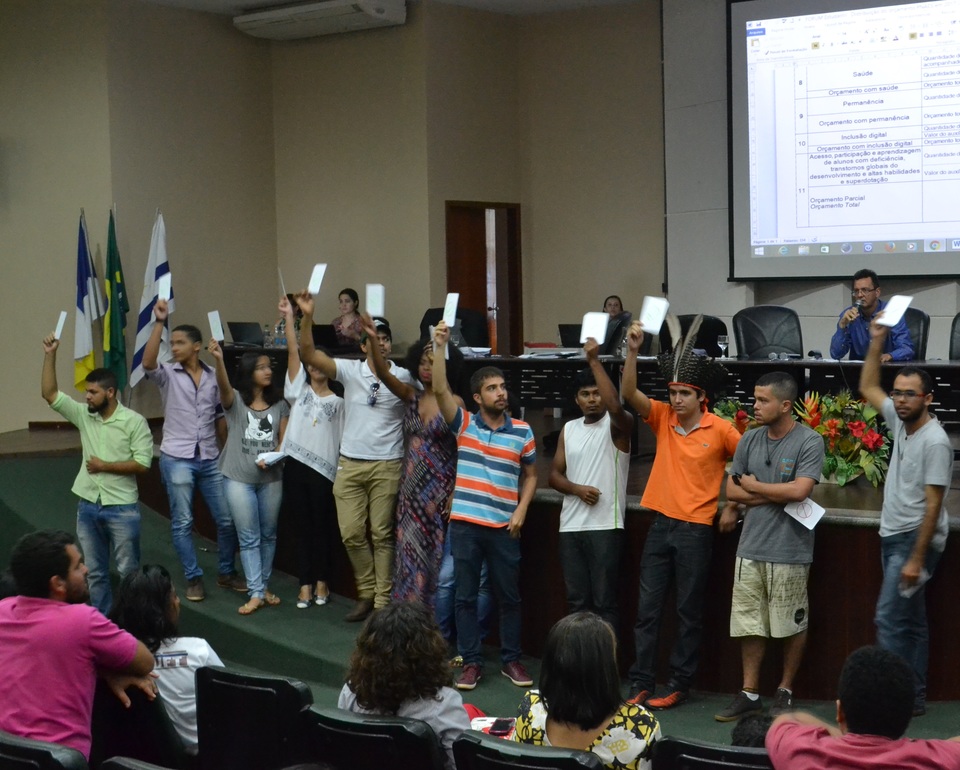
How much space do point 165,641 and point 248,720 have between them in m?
0.40

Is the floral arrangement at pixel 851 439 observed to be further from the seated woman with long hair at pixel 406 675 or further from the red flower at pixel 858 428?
the seated woman with long hair at pixel 406 675

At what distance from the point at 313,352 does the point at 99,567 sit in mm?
1546

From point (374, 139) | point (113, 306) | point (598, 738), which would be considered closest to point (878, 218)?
point (374, 139)

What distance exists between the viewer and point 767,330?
7473 millimetres

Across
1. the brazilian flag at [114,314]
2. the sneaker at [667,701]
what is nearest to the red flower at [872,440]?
the sneaker at [667,701]

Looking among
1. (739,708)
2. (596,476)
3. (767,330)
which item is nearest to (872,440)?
(596,476)

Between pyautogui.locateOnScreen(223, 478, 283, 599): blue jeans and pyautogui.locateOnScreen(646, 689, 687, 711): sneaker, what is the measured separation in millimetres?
2119

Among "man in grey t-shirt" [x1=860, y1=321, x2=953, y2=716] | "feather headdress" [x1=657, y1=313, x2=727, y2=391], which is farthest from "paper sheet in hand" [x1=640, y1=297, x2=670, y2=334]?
"man in grey t-shirt" [x1=860, y1=321, x2=953, y2=716]

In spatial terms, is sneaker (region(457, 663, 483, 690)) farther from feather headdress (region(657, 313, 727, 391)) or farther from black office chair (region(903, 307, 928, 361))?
black office chair (region(903, 307, 928, 361))

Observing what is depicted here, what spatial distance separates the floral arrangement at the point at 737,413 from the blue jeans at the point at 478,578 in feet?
4.22

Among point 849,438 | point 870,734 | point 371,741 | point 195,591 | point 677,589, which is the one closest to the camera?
point 870,734

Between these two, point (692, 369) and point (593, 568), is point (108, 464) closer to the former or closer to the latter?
point (593, 568)

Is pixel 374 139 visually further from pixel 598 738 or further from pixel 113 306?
pixel 598 738

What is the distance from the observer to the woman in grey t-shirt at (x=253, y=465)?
5676 mm
